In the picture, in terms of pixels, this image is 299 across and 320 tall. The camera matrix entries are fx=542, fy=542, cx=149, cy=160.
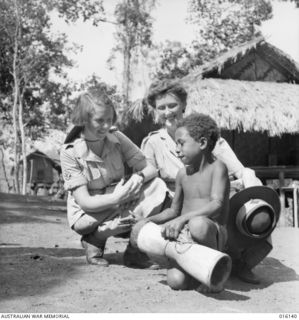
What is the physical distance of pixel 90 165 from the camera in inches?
148

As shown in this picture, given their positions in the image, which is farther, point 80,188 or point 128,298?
point 80,188

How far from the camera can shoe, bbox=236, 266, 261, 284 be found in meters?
3.28

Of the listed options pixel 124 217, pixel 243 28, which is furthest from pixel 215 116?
A: pixel 243 28

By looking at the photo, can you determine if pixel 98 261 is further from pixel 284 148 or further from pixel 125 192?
pixel 284 148

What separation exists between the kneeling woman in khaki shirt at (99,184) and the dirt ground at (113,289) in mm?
273

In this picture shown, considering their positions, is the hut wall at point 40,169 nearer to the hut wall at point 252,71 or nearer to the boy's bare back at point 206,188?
the hut wall at point 252,71

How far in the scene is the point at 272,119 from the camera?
31.5 ft

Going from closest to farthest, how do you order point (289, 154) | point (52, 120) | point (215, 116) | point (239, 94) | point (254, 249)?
1. point (254, 249)
2. point (215, 116)
3. point (239, 94)
4. point (289, 154)
5. point (52, 120)

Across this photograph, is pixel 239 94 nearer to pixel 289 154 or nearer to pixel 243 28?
pixel 289 154

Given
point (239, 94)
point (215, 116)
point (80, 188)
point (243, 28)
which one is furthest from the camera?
point (243, 28)

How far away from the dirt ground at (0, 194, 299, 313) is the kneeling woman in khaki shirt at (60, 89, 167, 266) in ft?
0.90

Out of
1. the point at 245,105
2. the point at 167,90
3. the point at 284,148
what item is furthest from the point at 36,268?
the point at 284,148

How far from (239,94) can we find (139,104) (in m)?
1.86

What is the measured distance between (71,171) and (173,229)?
103 centimetres
